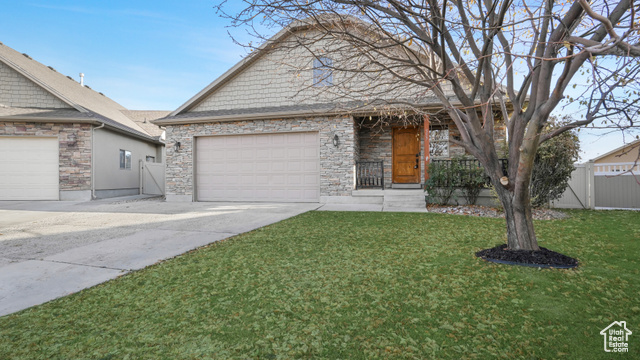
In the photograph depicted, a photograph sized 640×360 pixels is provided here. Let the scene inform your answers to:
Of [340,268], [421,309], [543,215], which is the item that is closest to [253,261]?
[340,268]

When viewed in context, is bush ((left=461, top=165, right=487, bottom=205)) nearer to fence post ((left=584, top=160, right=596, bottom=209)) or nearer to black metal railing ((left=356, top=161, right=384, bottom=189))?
black metal railing ((left=356, top=161, right=384, bottom=189))

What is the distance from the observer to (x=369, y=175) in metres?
10.6

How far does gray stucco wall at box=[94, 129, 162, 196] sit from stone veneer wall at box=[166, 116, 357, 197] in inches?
122

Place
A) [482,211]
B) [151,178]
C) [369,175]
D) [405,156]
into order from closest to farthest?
[482,211] < [369,175] < [405,156] < [151,178]

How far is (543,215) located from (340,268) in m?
6.59

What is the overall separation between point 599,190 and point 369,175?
7464 mm

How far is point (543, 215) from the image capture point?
7270mm

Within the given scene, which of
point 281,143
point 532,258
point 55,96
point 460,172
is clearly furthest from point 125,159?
point 532,258

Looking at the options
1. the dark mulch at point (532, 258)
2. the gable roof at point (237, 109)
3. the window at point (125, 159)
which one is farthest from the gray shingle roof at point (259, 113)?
the dark mulch at point (532, 258)

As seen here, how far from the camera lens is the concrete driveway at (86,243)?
295cm

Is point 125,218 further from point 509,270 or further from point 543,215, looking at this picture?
point 543,215

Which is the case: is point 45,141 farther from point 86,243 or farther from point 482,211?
point 482,211

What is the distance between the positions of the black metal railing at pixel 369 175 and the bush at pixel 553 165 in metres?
4.41

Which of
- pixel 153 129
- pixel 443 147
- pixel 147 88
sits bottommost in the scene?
pixel 443 147
